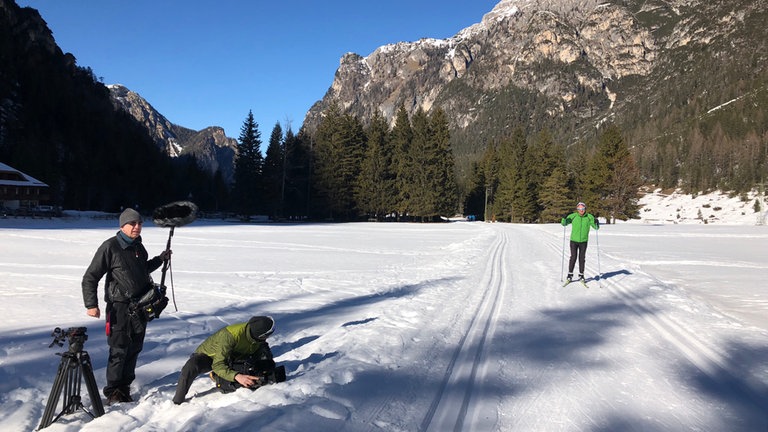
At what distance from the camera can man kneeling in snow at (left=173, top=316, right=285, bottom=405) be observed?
380 cm

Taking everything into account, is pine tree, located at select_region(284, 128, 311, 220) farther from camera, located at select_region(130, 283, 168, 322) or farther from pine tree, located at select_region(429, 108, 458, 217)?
camera, located at select_region(130, 283, 168, 322)

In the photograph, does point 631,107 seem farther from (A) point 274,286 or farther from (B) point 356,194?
(A) point 274,286

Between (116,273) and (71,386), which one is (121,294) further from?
(71,386)

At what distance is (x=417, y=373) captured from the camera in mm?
4461

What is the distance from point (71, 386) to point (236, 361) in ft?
4.47

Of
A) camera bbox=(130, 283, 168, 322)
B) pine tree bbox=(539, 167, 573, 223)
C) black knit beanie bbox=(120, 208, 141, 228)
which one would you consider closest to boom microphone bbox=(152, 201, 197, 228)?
black knit beanie bbox=(120, 208, 141, 228)

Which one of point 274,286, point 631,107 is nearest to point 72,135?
point 274,286

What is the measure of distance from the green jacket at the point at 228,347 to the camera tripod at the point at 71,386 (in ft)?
2.91

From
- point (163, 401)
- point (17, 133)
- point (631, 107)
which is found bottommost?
point (163, 401)

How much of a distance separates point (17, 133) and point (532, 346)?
270 feet

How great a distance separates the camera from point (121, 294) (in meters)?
3.77

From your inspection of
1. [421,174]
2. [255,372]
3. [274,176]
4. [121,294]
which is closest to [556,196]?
[421,174]

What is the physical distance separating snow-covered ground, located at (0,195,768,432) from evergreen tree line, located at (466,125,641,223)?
4275 centimetres

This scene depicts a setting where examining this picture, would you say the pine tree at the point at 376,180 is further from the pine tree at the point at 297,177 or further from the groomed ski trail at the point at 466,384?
the groomed ski trail at the point at 466,384
